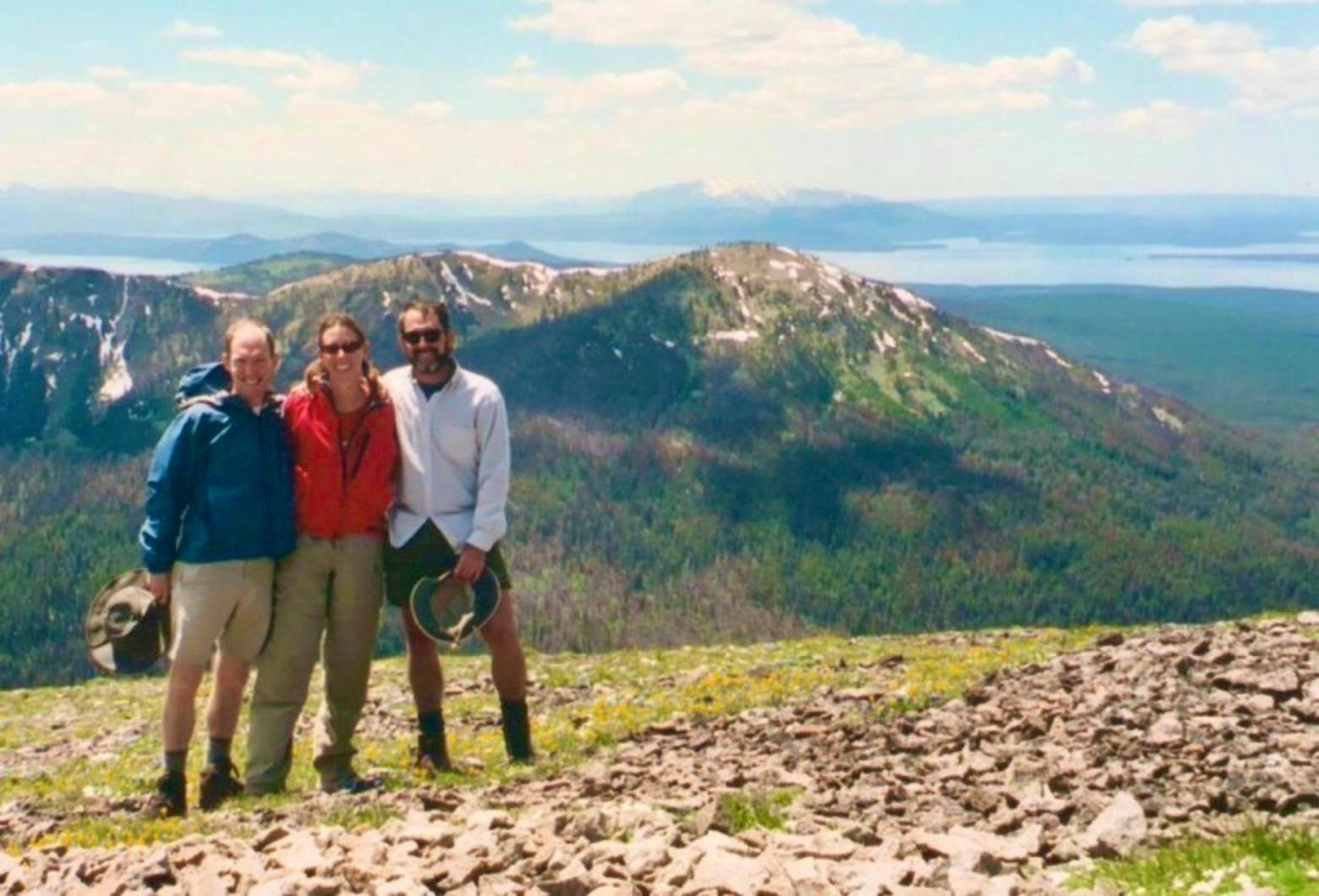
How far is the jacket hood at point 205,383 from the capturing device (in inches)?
495

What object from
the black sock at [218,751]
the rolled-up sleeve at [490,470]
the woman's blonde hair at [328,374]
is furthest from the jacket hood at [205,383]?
the black sock at [218,751]

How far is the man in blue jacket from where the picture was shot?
12305mm

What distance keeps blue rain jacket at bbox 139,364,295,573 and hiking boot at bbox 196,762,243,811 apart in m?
Answer: 2.20

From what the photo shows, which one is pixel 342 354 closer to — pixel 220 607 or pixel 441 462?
pixel 441 462

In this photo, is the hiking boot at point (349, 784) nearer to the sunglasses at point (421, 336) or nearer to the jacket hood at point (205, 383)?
Answer: the jacket hood at point (205, 383)

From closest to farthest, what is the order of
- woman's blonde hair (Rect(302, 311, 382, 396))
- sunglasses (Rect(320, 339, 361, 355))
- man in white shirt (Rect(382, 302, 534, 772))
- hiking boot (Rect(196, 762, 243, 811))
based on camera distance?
sunglasses (Rect(320, 339, 361, 355)), woman's blonde hair (Rect(302, 311, 382, 396)), man in white shirt (Rect(382, 302, 534, 772)), hiking boot (Rect(196, 762, 243, 811))

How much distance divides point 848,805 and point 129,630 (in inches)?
282

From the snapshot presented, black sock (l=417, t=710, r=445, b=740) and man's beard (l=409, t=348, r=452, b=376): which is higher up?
man's beard (l=409, t=348, r=452, b=376)

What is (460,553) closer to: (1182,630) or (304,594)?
(304,594)

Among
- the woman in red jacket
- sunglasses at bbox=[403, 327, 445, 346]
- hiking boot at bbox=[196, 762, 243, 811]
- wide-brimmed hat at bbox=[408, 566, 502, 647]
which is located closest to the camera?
the woman in red jacket

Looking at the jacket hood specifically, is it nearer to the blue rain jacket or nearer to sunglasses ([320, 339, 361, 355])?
the blue rain jacket

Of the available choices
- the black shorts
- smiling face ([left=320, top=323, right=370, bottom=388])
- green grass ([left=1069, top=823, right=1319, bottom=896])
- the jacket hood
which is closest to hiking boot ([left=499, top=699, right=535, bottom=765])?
the black shorts

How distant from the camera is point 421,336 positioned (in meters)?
12.8

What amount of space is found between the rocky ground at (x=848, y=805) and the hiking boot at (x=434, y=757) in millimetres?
1341
